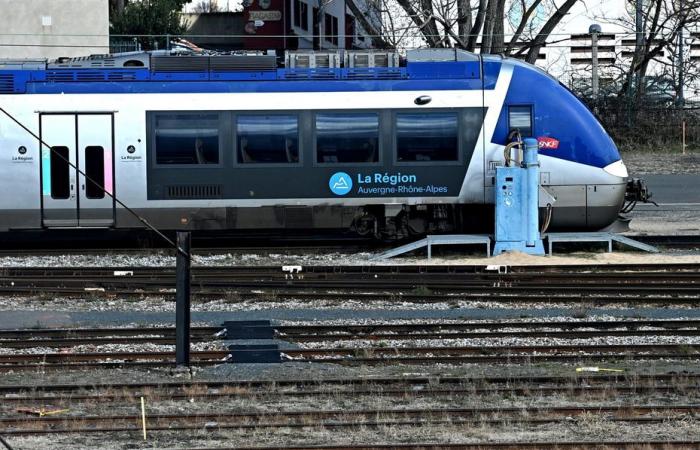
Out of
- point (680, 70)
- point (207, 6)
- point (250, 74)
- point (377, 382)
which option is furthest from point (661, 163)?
point (207, 6)

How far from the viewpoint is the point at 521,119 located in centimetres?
2069

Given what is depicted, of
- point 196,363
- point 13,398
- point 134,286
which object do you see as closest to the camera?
point 13,398

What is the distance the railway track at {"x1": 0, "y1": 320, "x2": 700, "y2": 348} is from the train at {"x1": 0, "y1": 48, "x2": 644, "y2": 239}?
6.51 meters

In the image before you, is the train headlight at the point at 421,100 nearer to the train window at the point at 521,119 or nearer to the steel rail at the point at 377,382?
the train window at the point at 521,119

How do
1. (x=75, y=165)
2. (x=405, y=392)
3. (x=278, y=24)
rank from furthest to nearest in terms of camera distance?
(x=278, y=24) → (x=75, y=165) → (x=405, y=392)

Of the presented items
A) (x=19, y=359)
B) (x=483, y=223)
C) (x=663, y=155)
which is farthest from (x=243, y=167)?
(x=663, y=155)

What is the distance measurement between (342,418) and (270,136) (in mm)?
11142

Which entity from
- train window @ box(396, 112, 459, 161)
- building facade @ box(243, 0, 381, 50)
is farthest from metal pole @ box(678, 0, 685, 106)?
train window @ box(396, 112, 459, 161)

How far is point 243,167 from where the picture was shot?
20719mm

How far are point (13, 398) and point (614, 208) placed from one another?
1266 centimetres

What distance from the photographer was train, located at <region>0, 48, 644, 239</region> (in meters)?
20.6

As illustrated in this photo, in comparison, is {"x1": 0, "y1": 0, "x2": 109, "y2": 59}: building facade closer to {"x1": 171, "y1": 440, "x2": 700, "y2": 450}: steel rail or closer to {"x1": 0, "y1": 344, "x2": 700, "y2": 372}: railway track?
{"x1": 0, "y1": 344, "x2": 700, "y2": 372}: railway track

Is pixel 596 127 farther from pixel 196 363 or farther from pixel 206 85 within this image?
pixel 196 363

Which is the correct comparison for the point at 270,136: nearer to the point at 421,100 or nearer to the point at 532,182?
the point at 421,100
